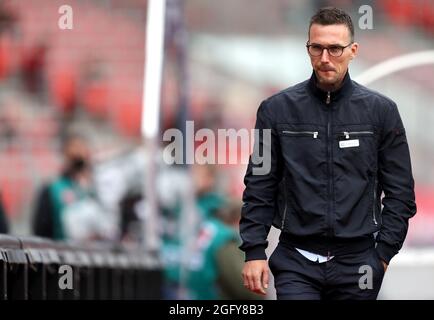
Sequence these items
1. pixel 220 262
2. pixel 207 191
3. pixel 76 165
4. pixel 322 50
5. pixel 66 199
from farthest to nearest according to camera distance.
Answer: pixel 207 191
pixel 76 165
pixel 66 199
pixel 220 262
pixel 322 50

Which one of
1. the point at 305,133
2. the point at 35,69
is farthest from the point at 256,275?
the point at 35,69

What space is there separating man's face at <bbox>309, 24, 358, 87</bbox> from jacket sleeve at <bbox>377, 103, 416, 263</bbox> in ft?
1.05

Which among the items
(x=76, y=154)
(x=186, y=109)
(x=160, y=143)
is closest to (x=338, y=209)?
(x=76, y=154)

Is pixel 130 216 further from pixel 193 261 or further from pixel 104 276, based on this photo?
pixel 104 276

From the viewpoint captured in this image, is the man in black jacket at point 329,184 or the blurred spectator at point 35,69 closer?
the man in black jacket at point 329,184

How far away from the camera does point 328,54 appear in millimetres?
6641

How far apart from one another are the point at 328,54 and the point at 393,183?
66 centimetres

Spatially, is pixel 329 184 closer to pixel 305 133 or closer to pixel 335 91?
pixel 305 133

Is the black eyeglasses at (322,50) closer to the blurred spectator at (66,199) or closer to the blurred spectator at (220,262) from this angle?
the blurred spectator at (220,262)

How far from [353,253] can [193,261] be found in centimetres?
969

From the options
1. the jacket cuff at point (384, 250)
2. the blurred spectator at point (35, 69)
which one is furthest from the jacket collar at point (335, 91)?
the blurred spectator at point (35, 69)

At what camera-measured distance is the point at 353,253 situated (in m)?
6.80

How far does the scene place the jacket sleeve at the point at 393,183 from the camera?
6.80 metres

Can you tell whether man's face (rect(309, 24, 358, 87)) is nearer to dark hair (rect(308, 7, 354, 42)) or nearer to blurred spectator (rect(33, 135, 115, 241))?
dark hair (rect(308, 7, 354, 42))
